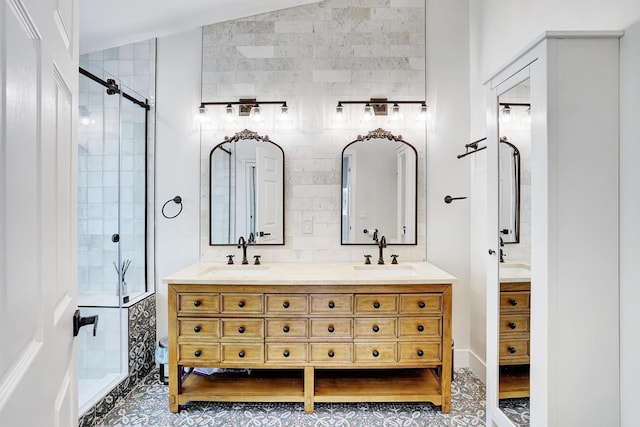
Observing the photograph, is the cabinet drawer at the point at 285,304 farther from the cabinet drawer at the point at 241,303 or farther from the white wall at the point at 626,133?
the white wall at the point at 626,133

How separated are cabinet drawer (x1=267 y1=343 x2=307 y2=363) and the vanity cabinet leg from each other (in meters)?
0.08

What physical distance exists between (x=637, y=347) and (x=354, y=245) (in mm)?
1741

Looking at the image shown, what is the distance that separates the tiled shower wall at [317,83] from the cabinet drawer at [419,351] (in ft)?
2.52

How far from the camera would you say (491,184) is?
6.03 ft

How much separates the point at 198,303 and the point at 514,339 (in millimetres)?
1783

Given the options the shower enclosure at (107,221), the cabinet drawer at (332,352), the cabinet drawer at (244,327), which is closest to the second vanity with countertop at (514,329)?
the cabinet drawer at (332,352)

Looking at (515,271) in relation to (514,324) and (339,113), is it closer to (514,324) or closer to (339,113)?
Result: (514,324)

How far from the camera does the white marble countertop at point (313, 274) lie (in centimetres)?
214

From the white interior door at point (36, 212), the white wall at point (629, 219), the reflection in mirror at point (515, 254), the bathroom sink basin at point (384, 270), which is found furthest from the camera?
the bathroom sink basin at point (384, 270)

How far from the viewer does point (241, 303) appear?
2150mm

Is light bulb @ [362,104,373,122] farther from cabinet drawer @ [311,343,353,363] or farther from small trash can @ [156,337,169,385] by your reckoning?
small trash can @ [156,337,169,385]

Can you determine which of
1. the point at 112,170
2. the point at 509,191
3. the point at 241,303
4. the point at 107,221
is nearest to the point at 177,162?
the point at 112,170

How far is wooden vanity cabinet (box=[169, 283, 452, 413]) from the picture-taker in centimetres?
214

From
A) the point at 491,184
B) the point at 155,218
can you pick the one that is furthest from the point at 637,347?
the point at 155,218
